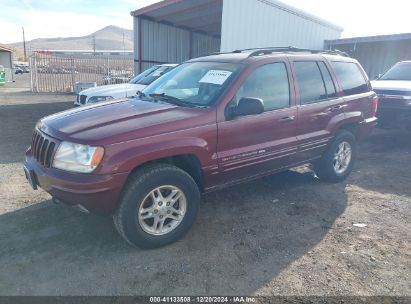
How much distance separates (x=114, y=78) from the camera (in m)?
20.0

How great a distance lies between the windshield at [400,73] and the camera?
346 inches

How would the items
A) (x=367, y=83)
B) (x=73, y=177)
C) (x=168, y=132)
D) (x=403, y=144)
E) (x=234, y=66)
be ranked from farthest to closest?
(x=403, y=144), (x=367, y=83), (x=234, y=66), (x=168, y=132), (x=73, y=177)

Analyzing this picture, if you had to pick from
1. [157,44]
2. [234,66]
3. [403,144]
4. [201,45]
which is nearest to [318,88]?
[234,66]

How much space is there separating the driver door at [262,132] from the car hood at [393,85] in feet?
15.8

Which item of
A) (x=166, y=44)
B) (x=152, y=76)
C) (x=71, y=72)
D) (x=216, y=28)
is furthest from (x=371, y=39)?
Result: (x=71, y=72)

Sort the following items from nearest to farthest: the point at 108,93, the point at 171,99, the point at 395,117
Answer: the point at 171,99
the point at 395,117
the point at 108,93

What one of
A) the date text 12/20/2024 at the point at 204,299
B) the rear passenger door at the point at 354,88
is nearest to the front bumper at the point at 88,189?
the date text 12/20/2024 at the point at 204,299

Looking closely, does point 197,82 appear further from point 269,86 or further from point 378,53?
point 378,53

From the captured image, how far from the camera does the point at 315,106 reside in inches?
177

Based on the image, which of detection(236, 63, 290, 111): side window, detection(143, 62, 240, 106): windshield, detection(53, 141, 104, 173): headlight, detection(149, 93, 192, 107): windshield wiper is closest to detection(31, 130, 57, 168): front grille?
detection(53, 141, 104, 173): headlight

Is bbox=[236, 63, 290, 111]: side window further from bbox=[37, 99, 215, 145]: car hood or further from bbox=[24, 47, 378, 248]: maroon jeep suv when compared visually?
bbox=[37, 99, 215, 145]: car hood

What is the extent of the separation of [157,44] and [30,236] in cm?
1220

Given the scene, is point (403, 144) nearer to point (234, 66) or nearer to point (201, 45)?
point (234, 66)

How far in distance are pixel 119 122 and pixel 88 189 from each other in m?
0.70
